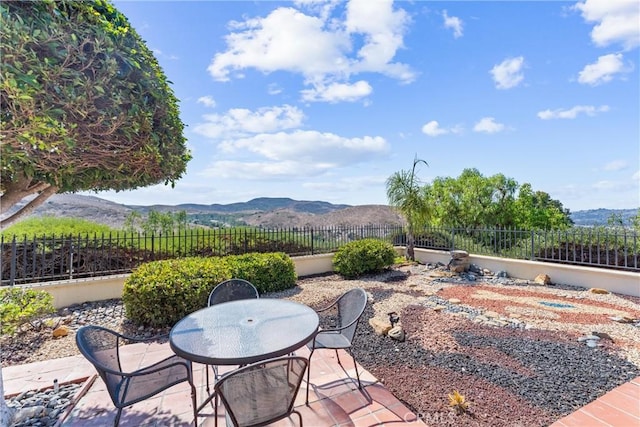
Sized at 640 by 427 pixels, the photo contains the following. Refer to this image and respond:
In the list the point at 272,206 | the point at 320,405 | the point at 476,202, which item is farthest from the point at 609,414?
the point at 272,206

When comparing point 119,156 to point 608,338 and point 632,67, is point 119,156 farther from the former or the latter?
point 632,67

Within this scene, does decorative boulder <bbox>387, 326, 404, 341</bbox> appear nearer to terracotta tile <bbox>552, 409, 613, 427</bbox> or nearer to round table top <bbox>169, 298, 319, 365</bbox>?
round table top <bbox>169, 298, 319, 365</bbox>

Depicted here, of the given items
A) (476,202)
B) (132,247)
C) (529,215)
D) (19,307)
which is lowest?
(19,307)

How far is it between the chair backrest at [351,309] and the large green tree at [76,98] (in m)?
2.46

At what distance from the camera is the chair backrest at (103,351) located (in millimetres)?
2062

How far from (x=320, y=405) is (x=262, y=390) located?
1.03 m

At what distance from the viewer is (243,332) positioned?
249 cm

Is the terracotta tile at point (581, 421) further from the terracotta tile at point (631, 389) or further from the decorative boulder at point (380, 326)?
the decorative boulder at point (380, 326)

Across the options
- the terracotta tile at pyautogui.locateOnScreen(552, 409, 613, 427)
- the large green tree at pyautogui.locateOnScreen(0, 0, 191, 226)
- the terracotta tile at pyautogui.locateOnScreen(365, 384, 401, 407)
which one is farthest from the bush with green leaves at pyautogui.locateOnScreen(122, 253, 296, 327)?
the terracotta tile at pyautogui.locateOnScreen(552, 409, 613, 427)

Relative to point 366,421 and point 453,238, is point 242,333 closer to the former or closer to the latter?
point 366,421

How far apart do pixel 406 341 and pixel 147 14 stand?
546cm

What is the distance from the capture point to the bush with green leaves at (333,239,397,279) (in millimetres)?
8336

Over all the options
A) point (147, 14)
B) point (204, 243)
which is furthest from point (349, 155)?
point (147, 14)

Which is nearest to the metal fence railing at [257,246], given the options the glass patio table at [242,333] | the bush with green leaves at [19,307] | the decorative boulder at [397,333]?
the bush with green leaves at [19,307]
